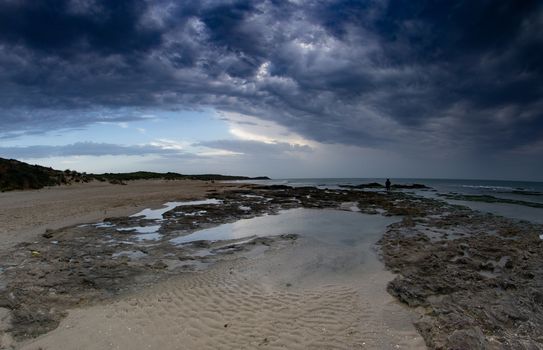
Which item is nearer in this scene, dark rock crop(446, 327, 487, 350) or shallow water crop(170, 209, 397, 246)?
dark rock crop(446, 327, 487, 350)

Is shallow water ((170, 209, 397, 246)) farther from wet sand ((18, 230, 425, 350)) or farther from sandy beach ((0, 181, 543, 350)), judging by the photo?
wet sand ((18, 230, 425, 350))

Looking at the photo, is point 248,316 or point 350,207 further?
point 350,207

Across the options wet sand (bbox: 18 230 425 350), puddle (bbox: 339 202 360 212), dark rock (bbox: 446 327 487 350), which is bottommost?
wet sand (bbox: 18 230 425 350)

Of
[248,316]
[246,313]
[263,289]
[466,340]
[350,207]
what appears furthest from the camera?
[350,207]

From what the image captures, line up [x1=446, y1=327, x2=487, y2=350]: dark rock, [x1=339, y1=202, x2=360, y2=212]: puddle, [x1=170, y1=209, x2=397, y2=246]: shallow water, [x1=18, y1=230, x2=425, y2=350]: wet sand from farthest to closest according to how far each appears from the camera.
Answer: [x1=339, y1=202, x2=360, y2=212]: puddle → [x1=170, y1=209, x2=397, y2=246]: shallow water → [x1=18, y1=230, x2=425, y2=350]: wet sand → [x1=446, y1=327, x2=487, y2=350]: dark rock

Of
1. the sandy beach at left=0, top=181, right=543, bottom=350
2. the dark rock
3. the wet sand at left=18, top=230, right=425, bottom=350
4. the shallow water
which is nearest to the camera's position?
the dark rock

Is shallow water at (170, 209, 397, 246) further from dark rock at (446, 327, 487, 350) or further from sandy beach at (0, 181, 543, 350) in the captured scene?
dark rock at (446, 327, 487, 350)

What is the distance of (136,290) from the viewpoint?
7137 mm

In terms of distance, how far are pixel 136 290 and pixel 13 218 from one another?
1210 cm

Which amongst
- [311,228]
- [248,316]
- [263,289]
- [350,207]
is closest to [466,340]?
[248,316]

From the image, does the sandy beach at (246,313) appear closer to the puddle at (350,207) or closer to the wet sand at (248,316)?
the wet sand at (248,316)

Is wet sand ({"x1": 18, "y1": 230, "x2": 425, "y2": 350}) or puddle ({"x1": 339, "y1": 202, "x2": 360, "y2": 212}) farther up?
puddle ({"x1": 339, "y1": 202, "x2": 360, "y2": 212})

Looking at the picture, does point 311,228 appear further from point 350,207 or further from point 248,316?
point 350,207

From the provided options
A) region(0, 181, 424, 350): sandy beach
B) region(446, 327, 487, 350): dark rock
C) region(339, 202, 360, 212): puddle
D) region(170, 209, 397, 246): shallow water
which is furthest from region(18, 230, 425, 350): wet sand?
region(339, 202, 360, 212): puddle
